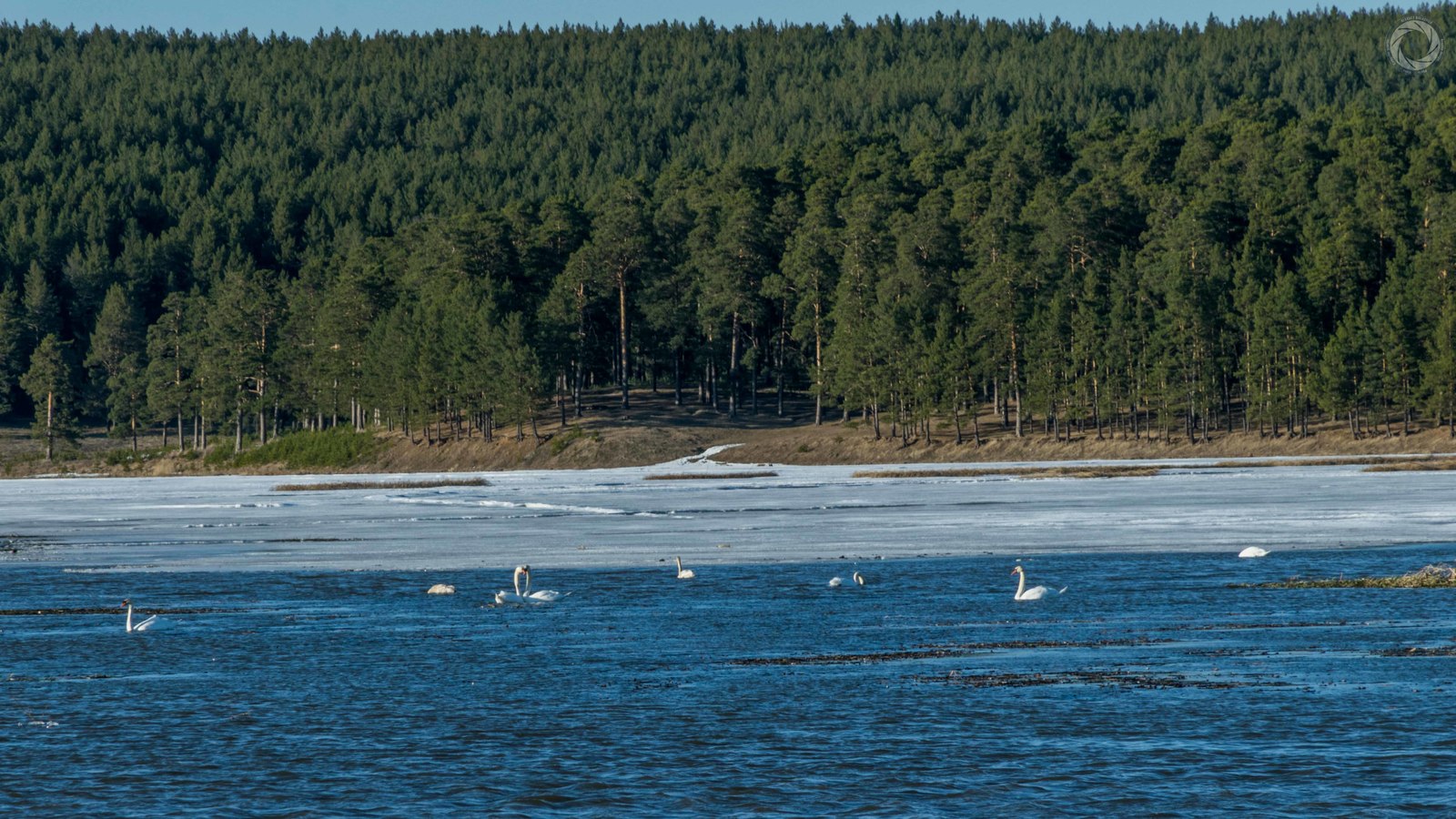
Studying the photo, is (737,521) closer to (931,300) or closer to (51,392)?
(931,300)

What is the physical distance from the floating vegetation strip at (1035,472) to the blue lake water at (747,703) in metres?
54.8

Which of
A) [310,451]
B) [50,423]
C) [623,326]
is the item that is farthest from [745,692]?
[50,423]

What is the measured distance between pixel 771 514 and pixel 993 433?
231 ft

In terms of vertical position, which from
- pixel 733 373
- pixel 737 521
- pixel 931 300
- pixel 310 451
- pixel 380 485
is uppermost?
pixel 931 300

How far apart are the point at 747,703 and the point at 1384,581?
622 inches

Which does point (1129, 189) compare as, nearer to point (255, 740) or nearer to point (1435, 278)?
point (1435, 278)

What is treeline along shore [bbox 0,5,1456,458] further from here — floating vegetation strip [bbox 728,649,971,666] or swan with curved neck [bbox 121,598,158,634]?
swan with curved neck [bbox 121,598,158,634]

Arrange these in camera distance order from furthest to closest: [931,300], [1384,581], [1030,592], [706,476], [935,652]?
[931,300] → [706,476] → [1384,581] → [1030,592] → [935,652]

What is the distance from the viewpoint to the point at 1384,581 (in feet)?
104

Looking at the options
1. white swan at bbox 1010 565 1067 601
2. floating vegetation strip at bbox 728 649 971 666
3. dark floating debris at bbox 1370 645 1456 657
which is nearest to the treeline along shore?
white swan at bbox 1010 565 1067 601

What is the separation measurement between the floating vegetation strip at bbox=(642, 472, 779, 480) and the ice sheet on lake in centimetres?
603

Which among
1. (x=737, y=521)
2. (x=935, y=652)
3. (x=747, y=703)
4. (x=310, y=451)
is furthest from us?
(x=310, y=451)

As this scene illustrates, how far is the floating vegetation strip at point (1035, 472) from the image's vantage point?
88.0 metres

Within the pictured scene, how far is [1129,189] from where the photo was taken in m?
151
